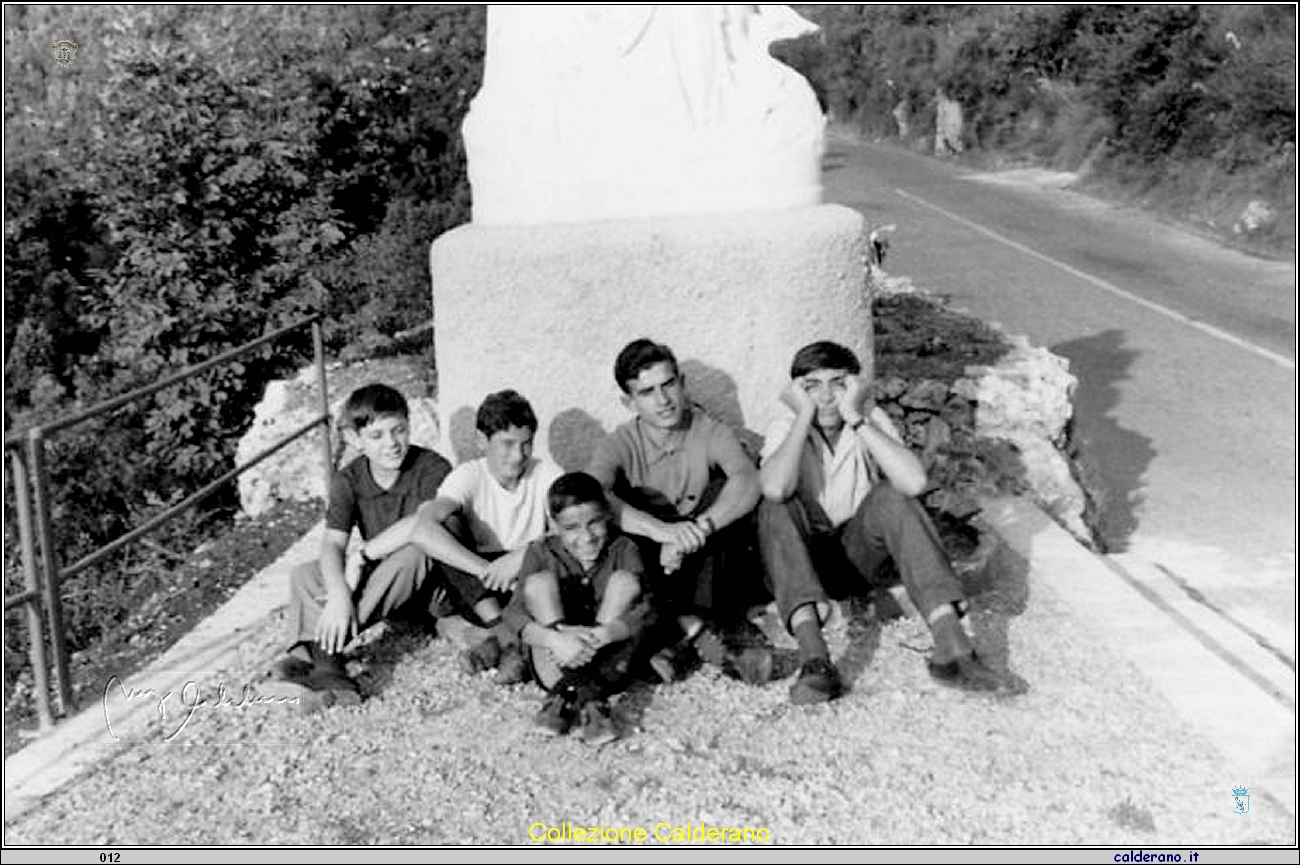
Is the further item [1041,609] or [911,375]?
[911,375]

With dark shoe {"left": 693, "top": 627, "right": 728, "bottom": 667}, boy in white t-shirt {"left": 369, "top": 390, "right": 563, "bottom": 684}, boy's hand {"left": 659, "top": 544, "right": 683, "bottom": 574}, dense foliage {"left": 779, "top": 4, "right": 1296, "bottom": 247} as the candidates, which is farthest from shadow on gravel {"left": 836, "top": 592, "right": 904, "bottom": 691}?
dense foliage {"left": 779, "top": 4, "right": 1296, "bottom": 247}

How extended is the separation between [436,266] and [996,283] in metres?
9.53

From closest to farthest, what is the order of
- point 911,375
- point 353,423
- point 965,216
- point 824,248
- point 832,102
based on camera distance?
point 353,423
point 824,248
point 911,375
point 965,216
point 832,102

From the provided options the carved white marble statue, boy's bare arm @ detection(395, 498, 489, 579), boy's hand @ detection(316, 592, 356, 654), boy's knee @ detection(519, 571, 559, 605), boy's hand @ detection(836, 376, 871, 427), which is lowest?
boy's hand @ detection(316, 592, 356, 654)

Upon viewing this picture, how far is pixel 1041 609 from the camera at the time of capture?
4352 millimetres

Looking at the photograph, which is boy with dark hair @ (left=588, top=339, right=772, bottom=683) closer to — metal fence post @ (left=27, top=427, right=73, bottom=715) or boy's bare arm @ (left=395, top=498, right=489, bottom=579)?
boy's bare arm @ (left=395, top=498, right=489, bottom=579)

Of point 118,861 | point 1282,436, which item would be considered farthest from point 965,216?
point 118,861

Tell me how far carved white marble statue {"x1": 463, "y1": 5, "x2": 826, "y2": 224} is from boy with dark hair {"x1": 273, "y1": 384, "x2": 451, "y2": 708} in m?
1.19

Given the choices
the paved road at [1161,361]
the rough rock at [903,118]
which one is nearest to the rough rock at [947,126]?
the rough rock at [903,118]

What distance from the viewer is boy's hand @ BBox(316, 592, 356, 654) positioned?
3.83 metres

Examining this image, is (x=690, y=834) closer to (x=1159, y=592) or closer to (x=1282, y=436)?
(x=1159, y=592)

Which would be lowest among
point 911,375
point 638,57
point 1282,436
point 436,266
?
point 1282,436
